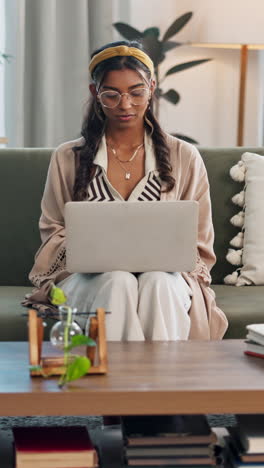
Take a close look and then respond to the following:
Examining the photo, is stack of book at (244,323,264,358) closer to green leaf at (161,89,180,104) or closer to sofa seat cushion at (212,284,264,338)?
sofa seat cushion at (212,284,264,338)

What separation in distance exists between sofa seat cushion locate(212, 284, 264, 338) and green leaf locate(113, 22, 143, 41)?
6.40ft

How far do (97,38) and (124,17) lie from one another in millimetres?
202

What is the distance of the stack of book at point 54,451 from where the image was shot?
172 centimetres

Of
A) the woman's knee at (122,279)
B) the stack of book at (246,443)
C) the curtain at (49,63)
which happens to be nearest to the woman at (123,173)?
the woman's knee at (122,279)

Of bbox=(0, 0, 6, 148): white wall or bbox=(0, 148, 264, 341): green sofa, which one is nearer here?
bbox=(0, 148, 264, 341): green sofa

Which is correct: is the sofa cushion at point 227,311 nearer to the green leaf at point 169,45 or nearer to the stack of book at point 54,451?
the stack of book at point 54,451

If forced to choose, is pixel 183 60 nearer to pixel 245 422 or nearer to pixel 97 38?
pixel 97 38

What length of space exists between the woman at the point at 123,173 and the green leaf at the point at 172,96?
1.71m

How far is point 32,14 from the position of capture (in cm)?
435

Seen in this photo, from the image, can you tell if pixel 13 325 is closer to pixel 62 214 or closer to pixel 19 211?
pixel 62 214

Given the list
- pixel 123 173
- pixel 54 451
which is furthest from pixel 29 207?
pixel 54 451

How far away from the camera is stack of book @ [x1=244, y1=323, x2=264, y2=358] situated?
6.36 ft

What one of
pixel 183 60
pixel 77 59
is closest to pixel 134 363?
pixel 77 59

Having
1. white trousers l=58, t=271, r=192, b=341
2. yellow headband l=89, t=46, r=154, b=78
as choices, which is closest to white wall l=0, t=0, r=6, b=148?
yellow headband l=89, t=46, r=154, b=78
